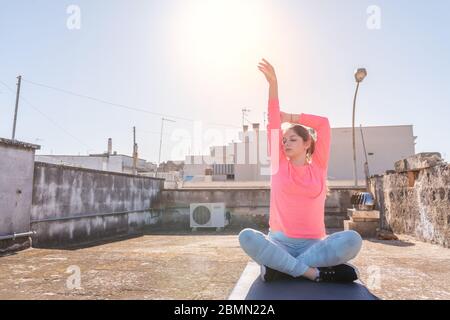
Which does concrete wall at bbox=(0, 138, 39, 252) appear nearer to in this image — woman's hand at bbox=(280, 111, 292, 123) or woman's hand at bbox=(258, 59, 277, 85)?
woman's hand at bbox=(258, 59, 277, 85)

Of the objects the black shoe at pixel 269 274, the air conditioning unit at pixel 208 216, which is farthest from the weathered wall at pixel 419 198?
the air conditioning unit at pixel 208 216

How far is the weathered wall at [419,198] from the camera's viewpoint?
466cm

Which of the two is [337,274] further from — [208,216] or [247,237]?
[208,216]

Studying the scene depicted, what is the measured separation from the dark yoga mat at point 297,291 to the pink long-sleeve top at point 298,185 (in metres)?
0.37

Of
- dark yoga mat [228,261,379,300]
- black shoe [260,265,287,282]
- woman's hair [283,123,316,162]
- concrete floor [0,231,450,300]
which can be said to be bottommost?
concrete floor [0,231,450,300]

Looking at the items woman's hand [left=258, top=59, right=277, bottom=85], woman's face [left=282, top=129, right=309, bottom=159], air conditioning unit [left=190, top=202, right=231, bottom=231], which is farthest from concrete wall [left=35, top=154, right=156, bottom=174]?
woman's face [left=282, top=129, right=309, bottom=159]

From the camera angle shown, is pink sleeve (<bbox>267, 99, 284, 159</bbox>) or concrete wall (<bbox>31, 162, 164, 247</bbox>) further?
concrete wall (<bbox>31, 162, 164, 247</bbox>)

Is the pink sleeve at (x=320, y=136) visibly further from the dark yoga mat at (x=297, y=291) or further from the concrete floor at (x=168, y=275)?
the concrete floor at (x=168, y=275)

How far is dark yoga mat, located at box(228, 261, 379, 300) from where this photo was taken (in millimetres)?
1899

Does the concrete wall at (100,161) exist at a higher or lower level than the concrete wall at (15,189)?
higher

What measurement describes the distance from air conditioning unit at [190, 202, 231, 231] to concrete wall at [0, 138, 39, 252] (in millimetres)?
4865

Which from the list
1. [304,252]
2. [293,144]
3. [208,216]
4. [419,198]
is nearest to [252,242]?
[304,252]

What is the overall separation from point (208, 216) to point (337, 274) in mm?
7251
